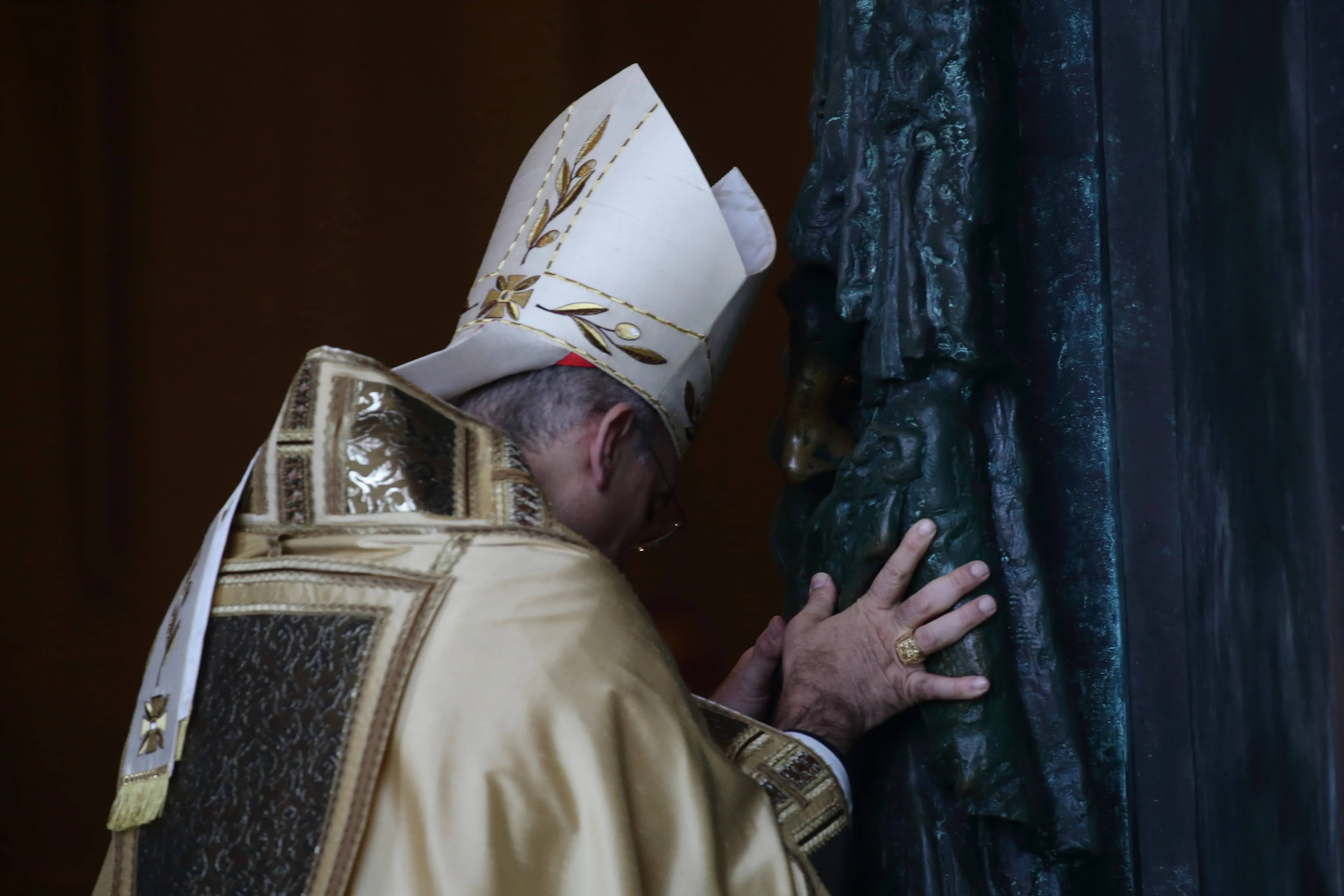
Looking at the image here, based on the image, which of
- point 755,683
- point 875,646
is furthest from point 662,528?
point 875,646

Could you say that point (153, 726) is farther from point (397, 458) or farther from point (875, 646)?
point (875, 646)

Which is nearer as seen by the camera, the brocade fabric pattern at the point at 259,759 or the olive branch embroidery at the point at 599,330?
the brocade fabric pattern at the point at 259,759

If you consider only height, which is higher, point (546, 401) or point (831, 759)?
point (546, 401)

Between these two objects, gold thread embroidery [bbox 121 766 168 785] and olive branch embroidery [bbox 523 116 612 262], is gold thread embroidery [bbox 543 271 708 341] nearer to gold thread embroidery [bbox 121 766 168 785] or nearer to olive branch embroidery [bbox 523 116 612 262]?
olive branch embroidery [bbox 523 116 612 262]

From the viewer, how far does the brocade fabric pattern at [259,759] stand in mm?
915

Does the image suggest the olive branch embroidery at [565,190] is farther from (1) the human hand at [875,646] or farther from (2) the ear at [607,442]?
(1) the human hand at [875,646]

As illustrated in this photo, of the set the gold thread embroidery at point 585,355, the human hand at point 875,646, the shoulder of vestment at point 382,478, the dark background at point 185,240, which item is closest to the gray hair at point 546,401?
the gold thread embroidery at point 585,355

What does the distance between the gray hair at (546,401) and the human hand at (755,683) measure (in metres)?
0.23

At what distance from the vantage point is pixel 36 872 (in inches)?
115

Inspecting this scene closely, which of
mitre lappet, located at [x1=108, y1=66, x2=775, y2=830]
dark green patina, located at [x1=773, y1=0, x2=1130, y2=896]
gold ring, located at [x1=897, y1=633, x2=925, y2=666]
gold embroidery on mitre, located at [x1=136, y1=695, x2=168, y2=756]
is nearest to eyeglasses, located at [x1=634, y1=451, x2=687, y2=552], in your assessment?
mitre lappet, located at [x1=108, y1=66, x2=775, y2=830]

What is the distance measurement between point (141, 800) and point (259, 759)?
112 mm

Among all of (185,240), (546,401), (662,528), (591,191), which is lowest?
(662,528)

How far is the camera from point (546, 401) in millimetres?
1131

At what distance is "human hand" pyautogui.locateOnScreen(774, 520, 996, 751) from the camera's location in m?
1.00
